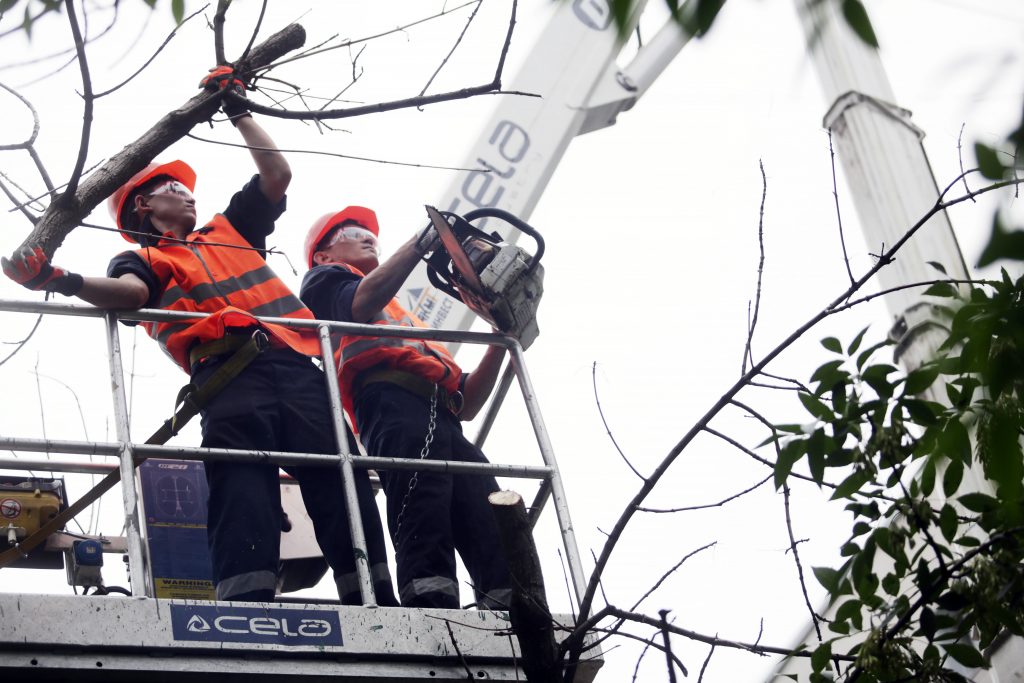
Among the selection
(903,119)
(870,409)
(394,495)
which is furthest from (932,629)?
(903,119)

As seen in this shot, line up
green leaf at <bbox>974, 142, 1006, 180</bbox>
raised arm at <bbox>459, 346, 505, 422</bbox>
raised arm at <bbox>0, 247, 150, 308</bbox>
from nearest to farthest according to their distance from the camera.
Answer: green leaf at <bbox>974, 142, 1006, 180</bbox> < raised arm at <bbox>0, 247, 150, 308</bbox> < raised arm at <bbox>459, 346, 505, 422</bbox>

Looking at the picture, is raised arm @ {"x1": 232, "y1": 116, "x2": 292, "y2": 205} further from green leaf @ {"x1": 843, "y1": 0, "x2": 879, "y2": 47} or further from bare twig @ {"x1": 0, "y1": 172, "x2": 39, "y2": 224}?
green leaf @ {"x1": 843, "y1": 0, "x2": 879, "y2": 47}

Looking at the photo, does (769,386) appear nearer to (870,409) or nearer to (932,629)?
(870,409)

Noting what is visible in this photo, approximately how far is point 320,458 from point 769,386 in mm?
1500

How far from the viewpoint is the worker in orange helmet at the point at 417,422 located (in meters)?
4.61

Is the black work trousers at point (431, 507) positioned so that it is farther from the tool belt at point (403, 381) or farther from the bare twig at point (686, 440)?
the bare twig at point (686, 440)

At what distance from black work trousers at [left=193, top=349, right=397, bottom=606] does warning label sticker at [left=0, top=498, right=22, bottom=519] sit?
0.92 m

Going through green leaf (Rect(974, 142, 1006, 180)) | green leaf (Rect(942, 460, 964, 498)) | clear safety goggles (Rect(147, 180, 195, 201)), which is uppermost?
clear safety goggles (Rect(147, 180, 195, 201))

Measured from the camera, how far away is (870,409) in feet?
11.1

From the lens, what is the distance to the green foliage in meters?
2.97

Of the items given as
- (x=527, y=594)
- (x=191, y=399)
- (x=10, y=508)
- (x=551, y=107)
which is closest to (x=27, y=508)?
(x=10, y=508)

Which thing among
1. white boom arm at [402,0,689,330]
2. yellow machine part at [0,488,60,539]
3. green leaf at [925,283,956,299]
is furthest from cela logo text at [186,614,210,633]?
white boom arm at [402,0,689,330]

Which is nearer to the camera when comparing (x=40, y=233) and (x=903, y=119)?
(x=40, y=233)

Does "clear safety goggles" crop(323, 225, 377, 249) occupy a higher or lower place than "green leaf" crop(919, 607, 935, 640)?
higher
